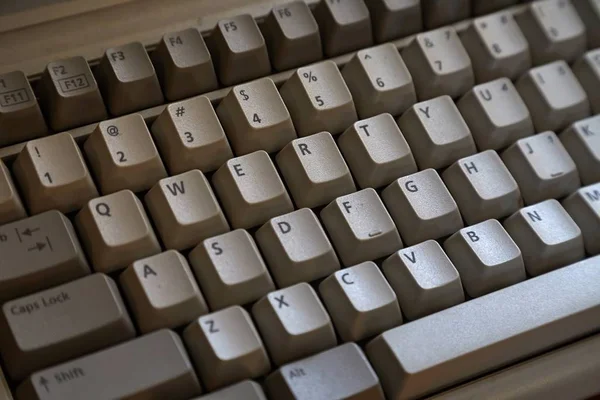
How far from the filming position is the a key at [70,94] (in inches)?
26.5

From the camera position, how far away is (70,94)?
2.20ft

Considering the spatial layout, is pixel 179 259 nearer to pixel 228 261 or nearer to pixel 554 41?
pixel 228 261

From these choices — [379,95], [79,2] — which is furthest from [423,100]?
[79,2]

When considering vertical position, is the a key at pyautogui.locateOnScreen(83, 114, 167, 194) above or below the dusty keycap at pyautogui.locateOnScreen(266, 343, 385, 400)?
above

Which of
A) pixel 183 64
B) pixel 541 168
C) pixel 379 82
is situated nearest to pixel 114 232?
pixel 183 64

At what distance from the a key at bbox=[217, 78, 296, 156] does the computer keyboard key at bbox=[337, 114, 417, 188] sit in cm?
5

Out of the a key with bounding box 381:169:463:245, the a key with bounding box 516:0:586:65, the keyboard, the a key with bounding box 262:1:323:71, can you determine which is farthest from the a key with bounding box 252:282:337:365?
the a key with bounding box 516:0:586:65

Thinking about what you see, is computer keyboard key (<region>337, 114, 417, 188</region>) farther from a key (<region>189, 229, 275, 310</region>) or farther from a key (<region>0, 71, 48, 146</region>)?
a key (<region>0, 71, 48, 146</region>)

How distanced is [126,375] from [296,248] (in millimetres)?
158

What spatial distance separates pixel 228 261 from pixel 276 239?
0.04 meters

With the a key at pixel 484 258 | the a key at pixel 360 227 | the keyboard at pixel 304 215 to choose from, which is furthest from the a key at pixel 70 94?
the a key at pixel 484 258

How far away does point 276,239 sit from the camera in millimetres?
659

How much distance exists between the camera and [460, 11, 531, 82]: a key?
0.78 meters

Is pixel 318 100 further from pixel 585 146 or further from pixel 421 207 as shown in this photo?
pixel 585 146
